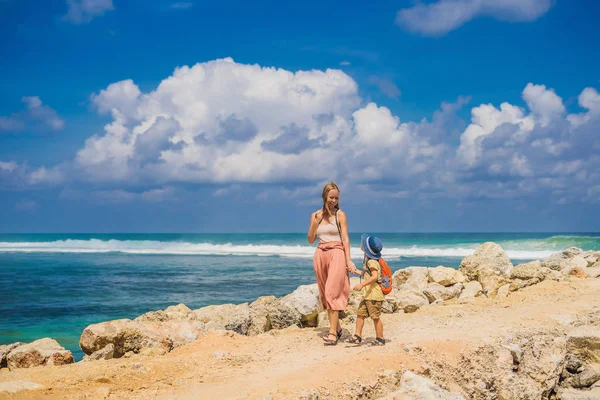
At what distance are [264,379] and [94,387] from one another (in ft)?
5.44

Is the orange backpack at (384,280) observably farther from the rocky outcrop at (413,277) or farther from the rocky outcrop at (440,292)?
the rocky outcrop at (413,277)

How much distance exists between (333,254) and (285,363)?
5.49 feet

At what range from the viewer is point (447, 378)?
567 centimetres

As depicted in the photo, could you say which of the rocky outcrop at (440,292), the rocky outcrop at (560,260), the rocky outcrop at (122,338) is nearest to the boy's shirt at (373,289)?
the rocky outcrop at (122,338)

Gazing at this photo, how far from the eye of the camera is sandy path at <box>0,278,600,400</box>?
16.1ft

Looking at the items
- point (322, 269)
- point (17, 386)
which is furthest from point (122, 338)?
point (322, 269)

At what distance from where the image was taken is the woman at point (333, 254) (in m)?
6.75

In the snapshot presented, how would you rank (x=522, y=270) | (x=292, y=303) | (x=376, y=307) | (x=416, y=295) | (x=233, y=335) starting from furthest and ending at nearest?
(x=522, y=270)
(x=416, y=295)
(x=292, y=303)
(x=233, y=335)
(x=376, y=307)

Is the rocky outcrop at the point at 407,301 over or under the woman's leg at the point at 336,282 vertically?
under

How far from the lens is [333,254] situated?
22.5ft

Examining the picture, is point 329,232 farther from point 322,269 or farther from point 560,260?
point 560,260

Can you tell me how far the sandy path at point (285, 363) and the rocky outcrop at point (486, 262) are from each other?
488 cm

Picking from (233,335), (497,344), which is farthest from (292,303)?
(497,344)

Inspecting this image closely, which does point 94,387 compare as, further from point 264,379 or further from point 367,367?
point 367,367
